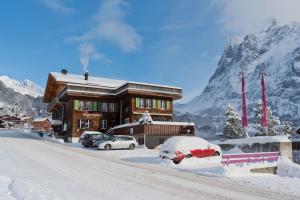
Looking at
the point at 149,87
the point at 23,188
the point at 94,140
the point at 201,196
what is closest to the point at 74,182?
the point at 23,188

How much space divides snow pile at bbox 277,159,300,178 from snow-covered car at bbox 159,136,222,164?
5141mm

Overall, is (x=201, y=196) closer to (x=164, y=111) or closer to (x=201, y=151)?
(x=201, y=151)

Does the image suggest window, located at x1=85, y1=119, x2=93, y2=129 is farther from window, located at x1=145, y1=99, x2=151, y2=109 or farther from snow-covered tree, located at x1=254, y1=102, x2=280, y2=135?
snow-covered tree, located at x1=254, y1=102, x2=280, y2=135

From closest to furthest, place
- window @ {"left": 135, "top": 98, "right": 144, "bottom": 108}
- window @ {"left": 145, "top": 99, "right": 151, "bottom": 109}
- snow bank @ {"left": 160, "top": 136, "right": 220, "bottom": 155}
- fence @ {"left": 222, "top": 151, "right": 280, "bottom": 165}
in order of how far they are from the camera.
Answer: fence @ {"left": 222, "top": 151, "right": 280, "bottom": 165}, snow bank @ {"left": 160, "top": 136, "right": 220, "bottom": 155}, window @ {"left": 135, "top": 98, "right": 144, "bottom": 108}, window @ {"left": 145, "top": 99, "right": 151, "bottom": 109}

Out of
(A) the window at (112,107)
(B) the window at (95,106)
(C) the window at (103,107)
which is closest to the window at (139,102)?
(A) the window at (112,107)

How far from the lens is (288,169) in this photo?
74.0 feet

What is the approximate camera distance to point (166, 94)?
5347cm

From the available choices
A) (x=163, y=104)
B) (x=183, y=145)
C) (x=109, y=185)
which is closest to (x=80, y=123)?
(x=163, y=104)

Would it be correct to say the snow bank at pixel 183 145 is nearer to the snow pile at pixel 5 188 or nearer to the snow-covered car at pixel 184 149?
the snow-covered car at pixel 184 149

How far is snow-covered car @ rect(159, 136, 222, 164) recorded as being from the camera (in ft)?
79.7

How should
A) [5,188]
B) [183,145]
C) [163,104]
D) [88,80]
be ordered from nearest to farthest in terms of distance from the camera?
[5,188] < [183,145] < [163,104] < [88,80]

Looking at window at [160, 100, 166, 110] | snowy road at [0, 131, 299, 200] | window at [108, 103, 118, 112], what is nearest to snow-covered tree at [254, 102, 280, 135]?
window at [160, 100, 166, 110]

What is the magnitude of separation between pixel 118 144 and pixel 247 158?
1605 centimetres

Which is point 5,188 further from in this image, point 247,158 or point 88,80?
point 88,80
